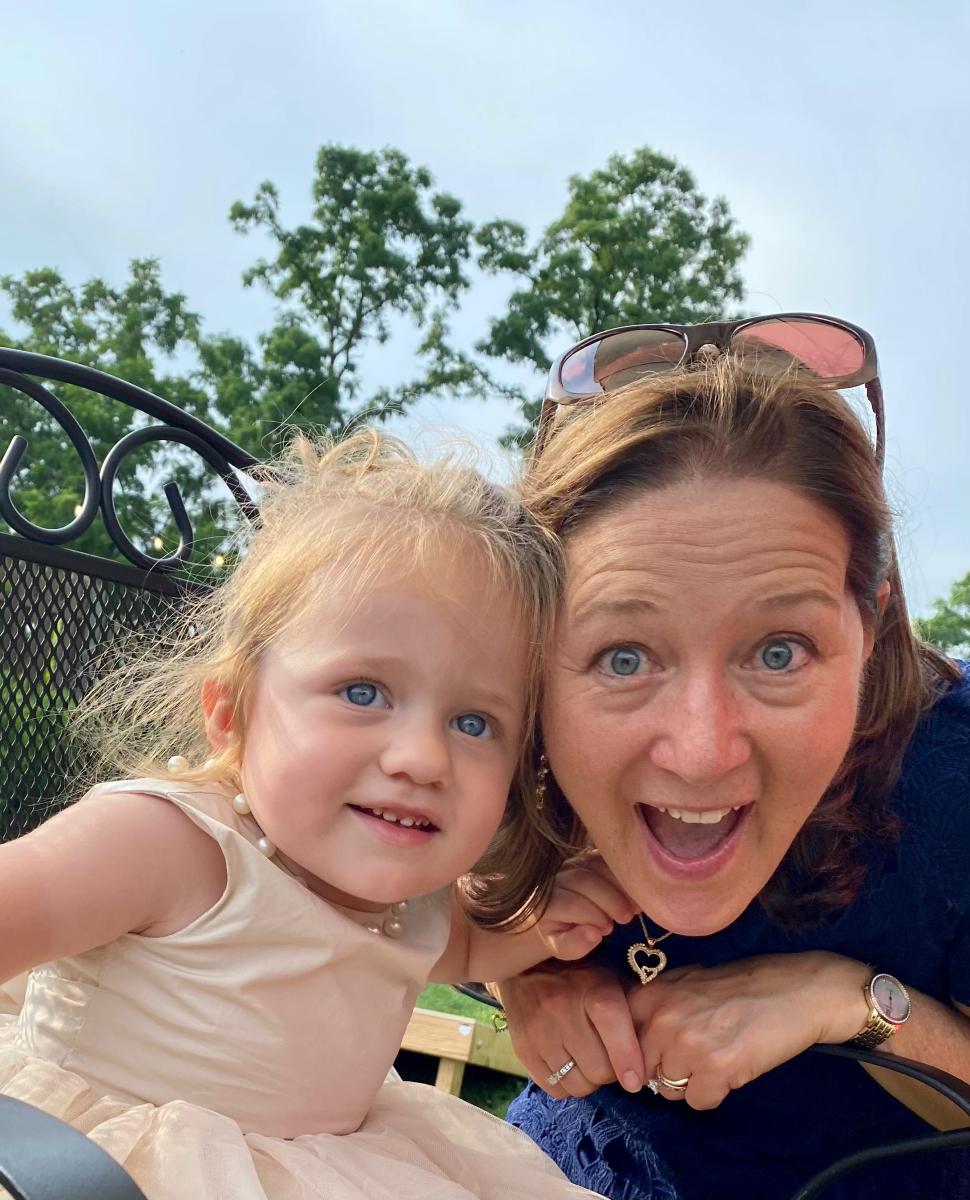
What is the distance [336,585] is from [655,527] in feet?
1.43

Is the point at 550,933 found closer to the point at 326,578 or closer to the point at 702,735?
the point at 702,735

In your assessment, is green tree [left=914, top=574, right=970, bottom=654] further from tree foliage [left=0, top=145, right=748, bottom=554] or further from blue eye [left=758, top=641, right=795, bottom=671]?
blue eye [left=758, top=641, right=795, bottom=671]

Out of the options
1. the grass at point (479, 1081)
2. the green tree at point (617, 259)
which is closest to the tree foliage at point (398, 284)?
the green tree at point (617, 259)

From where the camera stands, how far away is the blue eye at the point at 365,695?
1390 millimetres

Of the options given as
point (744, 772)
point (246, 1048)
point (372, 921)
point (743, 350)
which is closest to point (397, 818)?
point (372, 921)

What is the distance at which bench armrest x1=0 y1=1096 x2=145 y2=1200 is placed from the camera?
2.27 feet

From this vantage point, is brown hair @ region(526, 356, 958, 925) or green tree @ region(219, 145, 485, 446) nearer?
brown hair @ region(526, 356, 958, 925)

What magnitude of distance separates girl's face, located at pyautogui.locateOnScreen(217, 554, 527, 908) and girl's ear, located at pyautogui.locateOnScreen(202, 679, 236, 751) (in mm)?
79

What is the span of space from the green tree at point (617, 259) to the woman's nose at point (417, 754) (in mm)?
11359

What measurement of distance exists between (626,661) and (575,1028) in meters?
0.58

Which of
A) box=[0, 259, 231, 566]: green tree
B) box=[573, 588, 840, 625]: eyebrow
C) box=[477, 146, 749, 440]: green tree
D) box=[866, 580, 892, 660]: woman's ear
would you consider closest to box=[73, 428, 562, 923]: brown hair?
box=[573, 588, 840, 625]: eyebrow

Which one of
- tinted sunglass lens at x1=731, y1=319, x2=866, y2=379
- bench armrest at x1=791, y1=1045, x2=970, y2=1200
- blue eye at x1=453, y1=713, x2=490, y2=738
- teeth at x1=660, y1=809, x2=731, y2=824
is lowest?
bench armrest at x1=791, y1=1045, x2=970, y2=1200

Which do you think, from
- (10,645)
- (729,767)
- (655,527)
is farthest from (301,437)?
(729,767)

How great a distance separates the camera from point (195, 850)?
134cm
